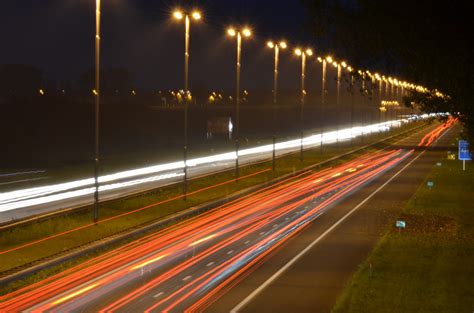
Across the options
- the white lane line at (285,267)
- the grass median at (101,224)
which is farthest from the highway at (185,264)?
the grass median at (101,224)

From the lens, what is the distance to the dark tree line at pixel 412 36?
13.7 metres

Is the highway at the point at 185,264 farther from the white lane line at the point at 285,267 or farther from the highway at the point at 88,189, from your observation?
the highway at the point at 88,189

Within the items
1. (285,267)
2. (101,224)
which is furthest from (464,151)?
(285,267)

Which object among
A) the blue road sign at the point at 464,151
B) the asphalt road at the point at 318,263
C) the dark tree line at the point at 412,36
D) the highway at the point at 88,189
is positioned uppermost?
the dark tree line at the point at 412,36

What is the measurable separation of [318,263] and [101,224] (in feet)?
27.4

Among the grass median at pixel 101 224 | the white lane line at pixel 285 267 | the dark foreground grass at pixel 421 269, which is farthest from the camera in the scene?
the grass median at pixel 101 224

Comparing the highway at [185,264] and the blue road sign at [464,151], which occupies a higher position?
the blue road sign at [464,151]

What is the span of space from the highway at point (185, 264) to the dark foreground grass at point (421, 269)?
2.39 meters

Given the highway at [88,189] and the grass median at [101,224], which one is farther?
the highway at [88,189]

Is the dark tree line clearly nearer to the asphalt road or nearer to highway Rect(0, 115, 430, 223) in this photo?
the asphalt road

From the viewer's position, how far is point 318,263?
17.5 metres

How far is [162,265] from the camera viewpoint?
55.4 feet

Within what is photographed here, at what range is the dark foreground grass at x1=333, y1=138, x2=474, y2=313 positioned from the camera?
42.9 feet

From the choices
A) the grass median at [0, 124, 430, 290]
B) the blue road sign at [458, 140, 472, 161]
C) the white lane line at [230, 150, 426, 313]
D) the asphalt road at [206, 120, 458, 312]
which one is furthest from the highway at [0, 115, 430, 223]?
the blue road sign at [458, 140, 472, 161]
